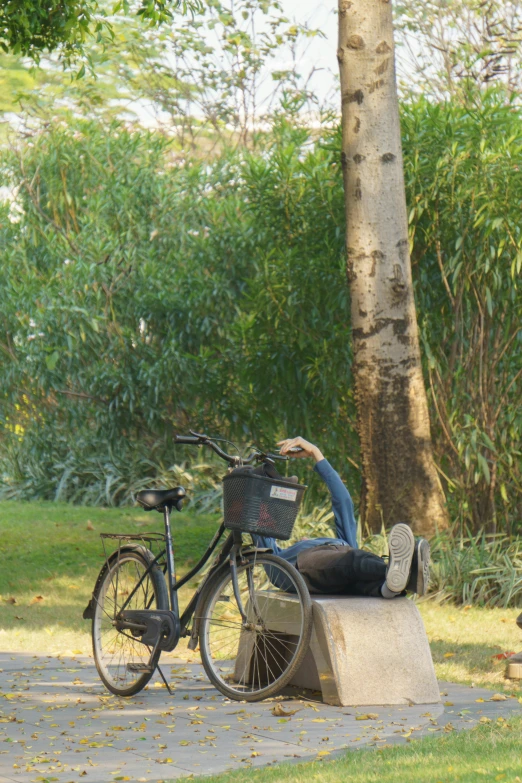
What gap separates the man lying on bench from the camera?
18.6ft

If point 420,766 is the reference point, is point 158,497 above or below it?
above

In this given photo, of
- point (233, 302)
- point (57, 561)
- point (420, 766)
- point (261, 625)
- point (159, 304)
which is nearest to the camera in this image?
point (420, 766)

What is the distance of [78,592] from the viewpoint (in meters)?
10.4

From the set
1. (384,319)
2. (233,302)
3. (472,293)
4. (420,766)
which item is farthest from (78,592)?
(420,766)

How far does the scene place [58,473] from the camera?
17891 millimetres

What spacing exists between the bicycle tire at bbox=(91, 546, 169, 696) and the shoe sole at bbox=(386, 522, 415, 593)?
3.93 ft

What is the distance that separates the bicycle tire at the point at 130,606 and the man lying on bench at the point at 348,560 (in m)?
0.58

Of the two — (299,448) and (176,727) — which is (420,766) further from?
(299,448)

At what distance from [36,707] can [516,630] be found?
384cm

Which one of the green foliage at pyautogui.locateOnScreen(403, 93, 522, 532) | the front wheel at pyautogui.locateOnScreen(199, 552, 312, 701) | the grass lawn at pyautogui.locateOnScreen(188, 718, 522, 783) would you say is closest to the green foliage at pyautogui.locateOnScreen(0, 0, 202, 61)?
the green foliage at pyautogui.locateOnScreen(403, 93, 522, 532)

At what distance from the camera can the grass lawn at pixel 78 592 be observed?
298 inches

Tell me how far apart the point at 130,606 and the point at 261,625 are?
814 millimetres

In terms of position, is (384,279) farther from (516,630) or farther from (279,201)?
(516,630)

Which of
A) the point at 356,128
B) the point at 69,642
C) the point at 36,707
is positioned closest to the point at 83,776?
the point at 36,707
